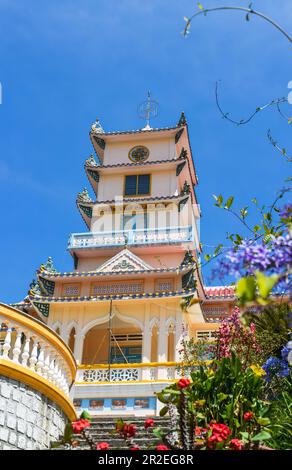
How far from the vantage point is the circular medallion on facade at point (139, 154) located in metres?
30.2

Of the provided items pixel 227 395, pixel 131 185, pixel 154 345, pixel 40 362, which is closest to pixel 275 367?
pixel 227 395

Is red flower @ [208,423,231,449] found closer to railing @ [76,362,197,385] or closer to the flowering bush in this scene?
the flowering bush

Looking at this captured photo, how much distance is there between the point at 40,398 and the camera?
8.62m

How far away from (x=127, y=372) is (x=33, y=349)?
11539 mm

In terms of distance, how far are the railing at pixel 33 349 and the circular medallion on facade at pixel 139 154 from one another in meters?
20.9

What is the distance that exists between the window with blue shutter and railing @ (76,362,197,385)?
10.8 meters

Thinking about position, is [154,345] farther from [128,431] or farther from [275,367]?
[128,431]

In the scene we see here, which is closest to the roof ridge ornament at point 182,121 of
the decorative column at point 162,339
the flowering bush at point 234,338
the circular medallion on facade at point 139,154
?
the circular medallion on facade at point 139,154

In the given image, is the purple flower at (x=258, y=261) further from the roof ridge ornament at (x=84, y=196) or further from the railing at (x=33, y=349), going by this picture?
the roof ridge ornament at (x=84, y=196)

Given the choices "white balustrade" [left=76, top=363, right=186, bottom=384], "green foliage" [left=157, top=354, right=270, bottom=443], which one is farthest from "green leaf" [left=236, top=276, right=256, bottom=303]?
"white balustrade" [left=76, top=363, right=186, bottom=384]

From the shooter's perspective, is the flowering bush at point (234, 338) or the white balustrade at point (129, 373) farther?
the white balustrade at point (129, 373)

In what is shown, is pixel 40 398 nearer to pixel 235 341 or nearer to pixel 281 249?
pixel 235 341

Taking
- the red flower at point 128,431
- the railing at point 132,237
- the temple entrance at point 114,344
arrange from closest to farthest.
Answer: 1. the red flower at point 128,431
2. the temple entrance at point 114,344
3. the railing at point 132,237

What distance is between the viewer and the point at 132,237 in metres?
26.4
